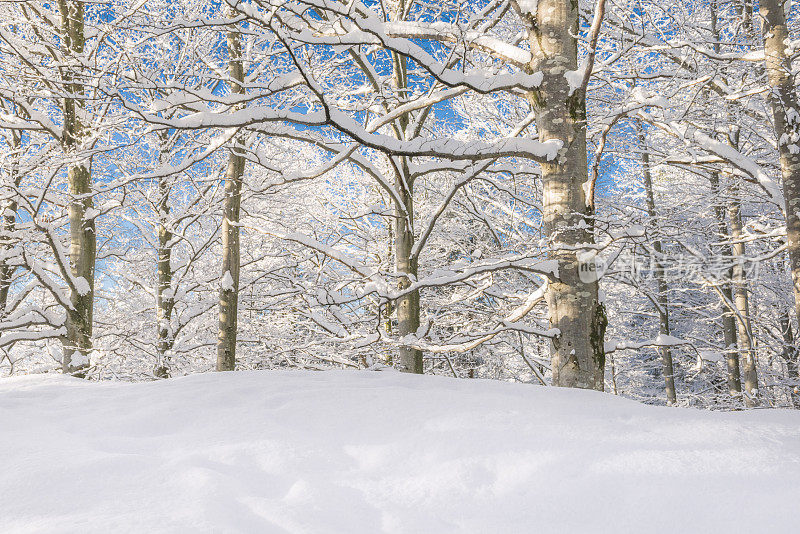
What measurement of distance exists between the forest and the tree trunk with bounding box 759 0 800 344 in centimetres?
2

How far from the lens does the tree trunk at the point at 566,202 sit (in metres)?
3.53

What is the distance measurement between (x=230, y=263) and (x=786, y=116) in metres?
6.24

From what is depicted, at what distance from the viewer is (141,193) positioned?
8773mm

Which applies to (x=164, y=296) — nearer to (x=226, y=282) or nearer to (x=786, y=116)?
(x=226, y=282)

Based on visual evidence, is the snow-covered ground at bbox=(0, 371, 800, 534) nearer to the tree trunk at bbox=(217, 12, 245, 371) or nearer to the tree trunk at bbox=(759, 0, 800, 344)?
the tree trunk at bbox=(759, 0, 800, 344)

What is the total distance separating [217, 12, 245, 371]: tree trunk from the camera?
671 centimetres

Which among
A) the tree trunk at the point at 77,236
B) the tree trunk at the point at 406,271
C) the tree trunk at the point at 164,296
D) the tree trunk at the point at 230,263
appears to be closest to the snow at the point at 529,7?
the tree trunk at the point at 406,271

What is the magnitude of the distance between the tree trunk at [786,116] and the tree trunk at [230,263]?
571 cm

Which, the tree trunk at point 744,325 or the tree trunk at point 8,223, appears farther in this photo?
the tree trunk at point 744,325

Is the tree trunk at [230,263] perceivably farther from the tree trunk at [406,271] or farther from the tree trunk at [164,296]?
the tree trunk at [164,296]

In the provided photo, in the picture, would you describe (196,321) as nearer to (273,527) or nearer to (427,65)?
(427,65)

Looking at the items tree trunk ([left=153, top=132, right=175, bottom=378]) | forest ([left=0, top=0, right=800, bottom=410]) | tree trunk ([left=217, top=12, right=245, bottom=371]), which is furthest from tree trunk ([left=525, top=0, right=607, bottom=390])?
tree trunk ([left=153, top=132, right=175, bottom=378])

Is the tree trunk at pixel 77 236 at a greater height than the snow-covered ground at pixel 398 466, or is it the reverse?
the tree trunk at pixel 77 236

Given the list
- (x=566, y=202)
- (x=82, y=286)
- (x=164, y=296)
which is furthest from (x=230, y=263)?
(x=566, y=202)
